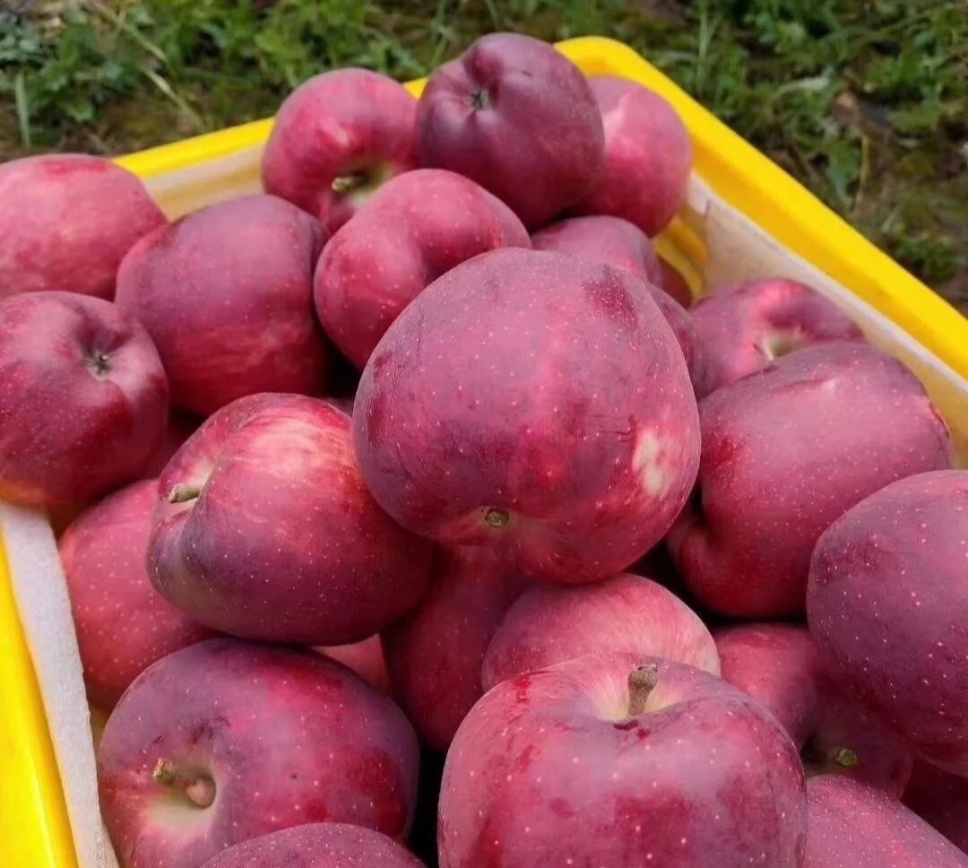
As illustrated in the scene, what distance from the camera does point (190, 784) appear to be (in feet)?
2.84

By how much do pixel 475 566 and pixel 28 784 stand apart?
0.41 m

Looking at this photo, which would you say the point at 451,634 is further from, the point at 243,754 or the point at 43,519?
the point at 43,519

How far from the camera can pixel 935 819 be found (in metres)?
0.97

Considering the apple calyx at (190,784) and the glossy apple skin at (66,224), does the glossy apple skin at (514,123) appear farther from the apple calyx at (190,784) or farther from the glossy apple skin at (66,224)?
Answer: the apple calyx at (190,784)

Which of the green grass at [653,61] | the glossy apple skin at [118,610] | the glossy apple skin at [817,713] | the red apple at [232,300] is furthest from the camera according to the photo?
the green grass at [653,61]

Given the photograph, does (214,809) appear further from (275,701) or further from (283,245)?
(283,245)

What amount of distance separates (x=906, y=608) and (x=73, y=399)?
732mm

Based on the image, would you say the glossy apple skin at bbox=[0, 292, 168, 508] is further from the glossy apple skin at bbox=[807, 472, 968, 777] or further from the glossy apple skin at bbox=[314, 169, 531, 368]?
the glossy apple skin at bbox=[807, 472, 968, 777]

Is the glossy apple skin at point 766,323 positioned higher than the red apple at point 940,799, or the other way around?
the glossy apple skin at point 766,323

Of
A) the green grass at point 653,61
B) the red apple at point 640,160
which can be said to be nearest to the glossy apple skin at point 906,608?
the red apple at point 640,160

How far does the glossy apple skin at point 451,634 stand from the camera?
93 cm

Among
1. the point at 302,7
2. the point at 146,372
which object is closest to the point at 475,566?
the point at 146,372

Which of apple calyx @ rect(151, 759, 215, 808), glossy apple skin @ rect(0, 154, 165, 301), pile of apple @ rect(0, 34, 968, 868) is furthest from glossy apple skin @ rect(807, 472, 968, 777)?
glossy apple skin @ rect(0, 154, 165, 301)

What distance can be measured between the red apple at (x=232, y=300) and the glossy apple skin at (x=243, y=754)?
1.07 ft
